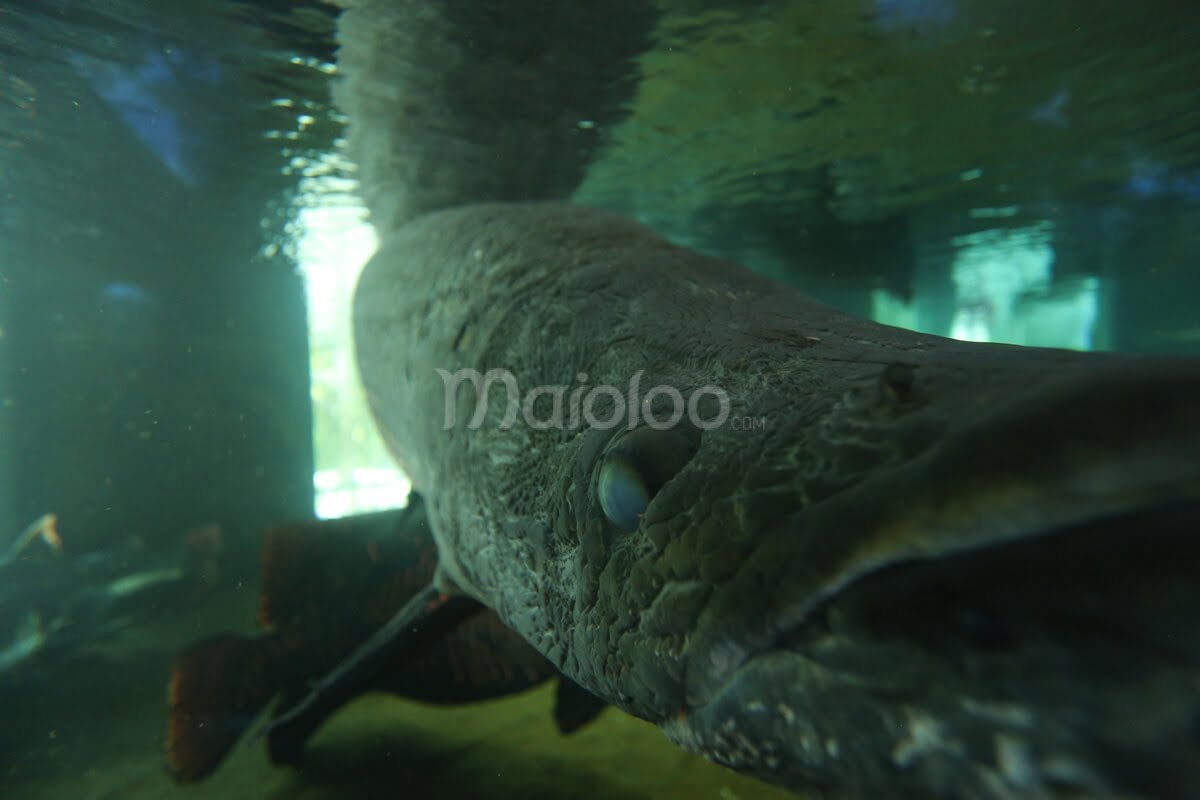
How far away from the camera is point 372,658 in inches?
138

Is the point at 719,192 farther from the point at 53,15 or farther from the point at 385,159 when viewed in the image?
the point at 53,15

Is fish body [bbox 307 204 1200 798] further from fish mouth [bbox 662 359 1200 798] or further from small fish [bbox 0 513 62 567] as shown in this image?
small fish [bbox 0 513 62 567]

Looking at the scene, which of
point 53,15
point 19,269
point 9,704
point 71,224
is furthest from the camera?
point 19,269

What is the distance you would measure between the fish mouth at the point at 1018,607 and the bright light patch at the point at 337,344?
3.97 meters

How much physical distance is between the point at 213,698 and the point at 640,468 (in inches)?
180

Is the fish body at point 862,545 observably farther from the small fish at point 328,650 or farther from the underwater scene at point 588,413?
the small fish at point 328,650

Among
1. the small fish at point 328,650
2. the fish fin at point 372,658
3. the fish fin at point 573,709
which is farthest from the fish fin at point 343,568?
the fish fin at point 573,709

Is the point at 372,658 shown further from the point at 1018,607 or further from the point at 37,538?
the point at 37,538

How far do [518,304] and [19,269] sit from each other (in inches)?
626

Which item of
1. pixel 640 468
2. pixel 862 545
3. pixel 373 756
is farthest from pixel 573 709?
pixel 862 545

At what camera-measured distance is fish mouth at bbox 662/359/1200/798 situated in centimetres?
71

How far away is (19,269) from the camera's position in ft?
42.2

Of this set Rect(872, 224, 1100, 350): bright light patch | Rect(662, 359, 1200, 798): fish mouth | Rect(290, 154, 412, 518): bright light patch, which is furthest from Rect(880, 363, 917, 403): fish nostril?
Rect(872, 224, 1100, 350): bright light patch

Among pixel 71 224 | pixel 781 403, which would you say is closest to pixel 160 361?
pixel 71 224
